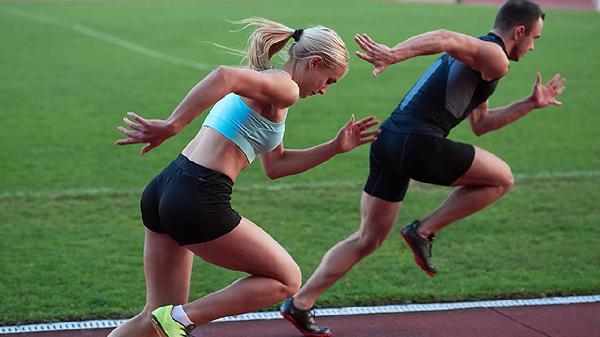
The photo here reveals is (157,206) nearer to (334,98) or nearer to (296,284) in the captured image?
(296,284)

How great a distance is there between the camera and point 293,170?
5.75m

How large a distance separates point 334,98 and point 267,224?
8.46 m

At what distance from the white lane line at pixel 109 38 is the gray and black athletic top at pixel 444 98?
15031 mm

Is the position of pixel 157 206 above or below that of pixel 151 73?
above

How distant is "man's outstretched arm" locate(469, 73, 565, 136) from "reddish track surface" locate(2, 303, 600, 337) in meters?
1.31

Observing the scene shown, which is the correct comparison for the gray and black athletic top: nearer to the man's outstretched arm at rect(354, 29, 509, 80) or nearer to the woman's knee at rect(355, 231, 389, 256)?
the man's outstretched arm at rect(354, 29, 509, 80)

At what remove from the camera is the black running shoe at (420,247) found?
6.86 metres

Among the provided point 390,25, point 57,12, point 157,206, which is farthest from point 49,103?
point 57,12

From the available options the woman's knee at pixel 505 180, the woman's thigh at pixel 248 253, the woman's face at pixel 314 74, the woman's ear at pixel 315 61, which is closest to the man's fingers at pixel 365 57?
the woman's face at pixel 314 74

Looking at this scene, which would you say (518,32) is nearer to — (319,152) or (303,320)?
(319,152)

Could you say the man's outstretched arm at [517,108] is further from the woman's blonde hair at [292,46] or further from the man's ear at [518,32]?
the woman's blonde hair at [292,46]

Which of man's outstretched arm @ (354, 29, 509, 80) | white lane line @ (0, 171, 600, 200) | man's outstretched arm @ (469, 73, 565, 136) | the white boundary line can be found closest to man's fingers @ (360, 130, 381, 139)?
man's outstretched arm @ (354, 29, 509, 80)

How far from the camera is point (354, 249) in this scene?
6.84 m

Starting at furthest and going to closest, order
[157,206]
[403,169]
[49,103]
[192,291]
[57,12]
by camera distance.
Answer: [57,12] → [49,103] → [192,291] → [403,169] → [157,206]
